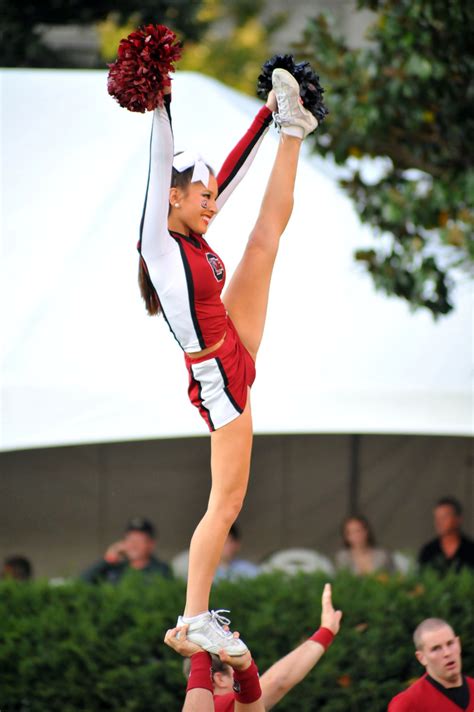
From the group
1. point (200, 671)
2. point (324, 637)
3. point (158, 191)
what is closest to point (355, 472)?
point (324, 637)

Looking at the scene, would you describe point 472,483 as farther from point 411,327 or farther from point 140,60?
point 140,60

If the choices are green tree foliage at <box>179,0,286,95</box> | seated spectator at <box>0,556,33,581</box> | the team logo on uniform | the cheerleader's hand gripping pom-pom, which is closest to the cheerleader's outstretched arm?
the team logo on uniform

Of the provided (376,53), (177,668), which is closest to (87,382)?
(177,668)

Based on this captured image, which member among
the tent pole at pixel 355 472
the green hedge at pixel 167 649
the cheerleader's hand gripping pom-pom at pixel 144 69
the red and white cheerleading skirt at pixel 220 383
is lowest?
the green hedge at pixel 167 649

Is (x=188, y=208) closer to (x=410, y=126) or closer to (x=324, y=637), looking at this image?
(x=324, y=637)

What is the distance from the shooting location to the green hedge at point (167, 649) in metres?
5.73

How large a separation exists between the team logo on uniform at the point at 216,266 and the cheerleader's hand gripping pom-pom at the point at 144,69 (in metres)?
0.45

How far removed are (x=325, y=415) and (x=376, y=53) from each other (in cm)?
202

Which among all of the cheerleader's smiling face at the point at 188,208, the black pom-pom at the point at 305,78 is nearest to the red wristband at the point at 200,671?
the cheerleader's smiling face at the point at 188,208

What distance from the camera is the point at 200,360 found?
3141mm

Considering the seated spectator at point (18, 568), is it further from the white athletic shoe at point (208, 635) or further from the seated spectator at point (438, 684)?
the white athletic shoe at point (208, 635)

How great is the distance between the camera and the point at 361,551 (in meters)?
7.35

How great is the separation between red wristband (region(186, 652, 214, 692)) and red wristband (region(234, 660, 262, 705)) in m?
0.09

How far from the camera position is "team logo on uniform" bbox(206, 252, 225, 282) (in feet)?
10.2
